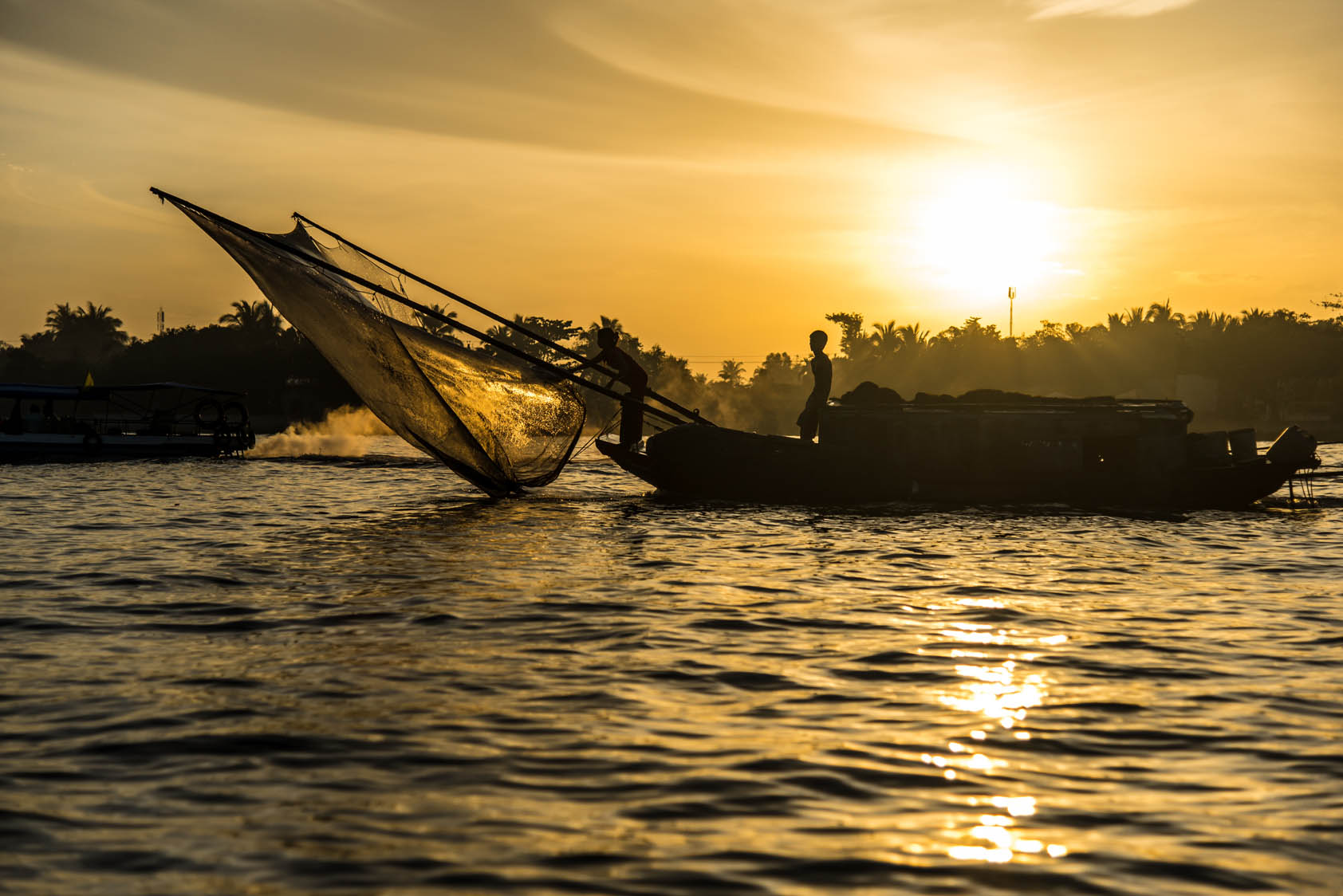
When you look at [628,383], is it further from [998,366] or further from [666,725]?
[998,366]

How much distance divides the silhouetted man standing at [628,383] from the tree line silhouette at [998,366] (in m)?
59.5

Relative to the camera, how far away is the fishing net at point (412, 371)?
609 inches

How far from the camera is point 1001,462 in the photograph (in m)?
19.8

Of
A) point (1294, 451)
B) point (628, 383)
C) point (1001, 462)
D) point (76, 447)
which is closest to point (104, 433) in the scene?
point (76, 447)

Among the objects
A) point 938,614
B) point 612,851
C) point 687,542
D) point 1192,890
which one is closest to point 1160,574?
point 938,614

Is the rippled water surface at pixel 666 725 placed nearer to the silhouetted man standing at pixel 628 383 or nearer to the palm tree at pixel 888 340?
the silhouetted man standing at pixel 628 383

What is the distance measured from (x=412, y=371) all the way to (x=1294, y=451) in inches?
589

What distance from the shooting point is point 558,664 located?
6.78 meters

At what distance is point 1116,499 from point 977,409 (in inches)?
116

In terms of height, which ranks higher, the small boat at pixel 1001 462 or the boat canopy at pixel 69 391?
the boat canopy at pixel 69 391

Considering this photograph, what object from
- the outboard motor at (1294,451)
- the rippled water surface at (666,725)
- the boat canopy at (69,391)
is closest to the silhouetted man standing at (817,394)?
the outboard motor at (1294,451)

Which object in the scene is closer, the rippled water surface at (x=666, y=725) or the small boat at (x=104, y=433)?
the rippled water surface at (x=666, y=725)

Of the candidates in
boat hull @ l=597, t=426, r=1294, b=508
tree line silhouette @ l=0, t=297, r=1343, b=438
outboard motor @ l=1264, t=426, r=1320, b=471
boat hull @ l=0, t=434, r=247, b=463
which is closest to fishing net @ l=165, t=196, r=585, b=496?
boat hull @ l=597, t=426, r=1294, b=508

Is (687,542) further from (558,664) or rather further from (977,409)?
(977,409)
